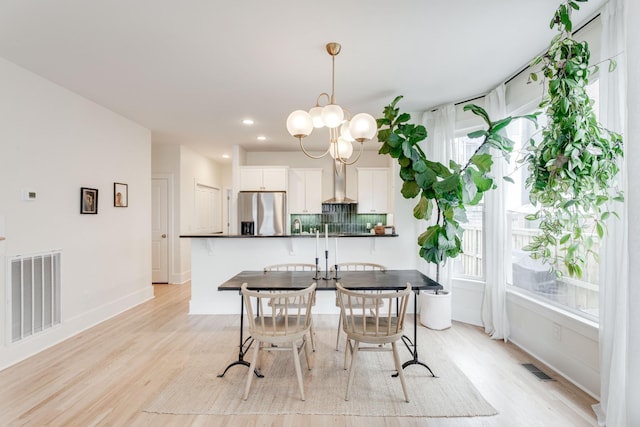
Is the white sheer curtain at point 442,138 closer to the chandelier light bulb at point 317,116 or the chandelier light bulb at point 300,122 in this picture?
the chandelier light bulb at point 317,116

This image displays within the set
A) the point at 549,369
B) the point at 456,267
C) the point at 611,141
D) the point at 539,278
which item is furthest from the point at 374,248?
the point at 611,141

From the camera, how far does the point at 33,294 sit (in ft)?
10.3

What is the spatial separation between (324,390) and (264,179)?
4.56 metres

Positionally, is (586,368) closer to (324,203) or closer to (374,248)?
(374,248)

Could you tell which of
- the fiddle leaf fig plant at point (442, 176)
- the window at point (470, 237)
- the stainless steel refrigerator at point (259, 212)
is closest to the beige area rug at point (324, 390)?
the fiddle leaf fig plant at point (442, 176)

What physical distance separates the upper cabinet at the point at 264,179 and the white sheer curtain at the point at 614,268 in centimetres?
501

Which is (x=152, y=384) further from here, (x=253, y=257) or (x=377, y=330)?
(x=253, y=257)

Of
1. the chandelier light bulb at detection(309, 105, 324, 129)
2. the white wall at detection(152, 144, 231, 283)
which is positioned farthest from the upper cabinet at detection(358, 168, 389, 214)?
the chandelier light bulb at detection(309, 105, 324, 129)

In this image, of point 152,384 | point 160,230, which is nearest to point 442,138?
point 152,384

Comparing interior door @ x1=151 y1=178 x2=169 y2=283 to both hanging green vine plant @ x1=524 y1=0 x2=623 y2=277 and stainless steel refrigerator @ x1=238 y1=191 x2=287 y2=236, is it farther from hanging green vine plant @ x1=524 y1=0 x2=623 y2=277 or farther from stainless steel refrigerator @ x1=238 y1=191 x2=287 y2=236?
hanging green vine plant @ x1=524 y1=0 x2=623 y2=277

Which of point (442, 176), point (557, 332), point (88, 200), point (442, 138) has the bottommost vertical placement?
point (557, 332)

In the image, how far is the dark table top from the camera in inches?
106

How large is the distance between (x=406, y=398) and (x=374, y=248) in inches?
91.5

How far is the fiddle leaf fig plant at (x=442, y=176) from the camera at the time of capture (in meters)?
2.73
